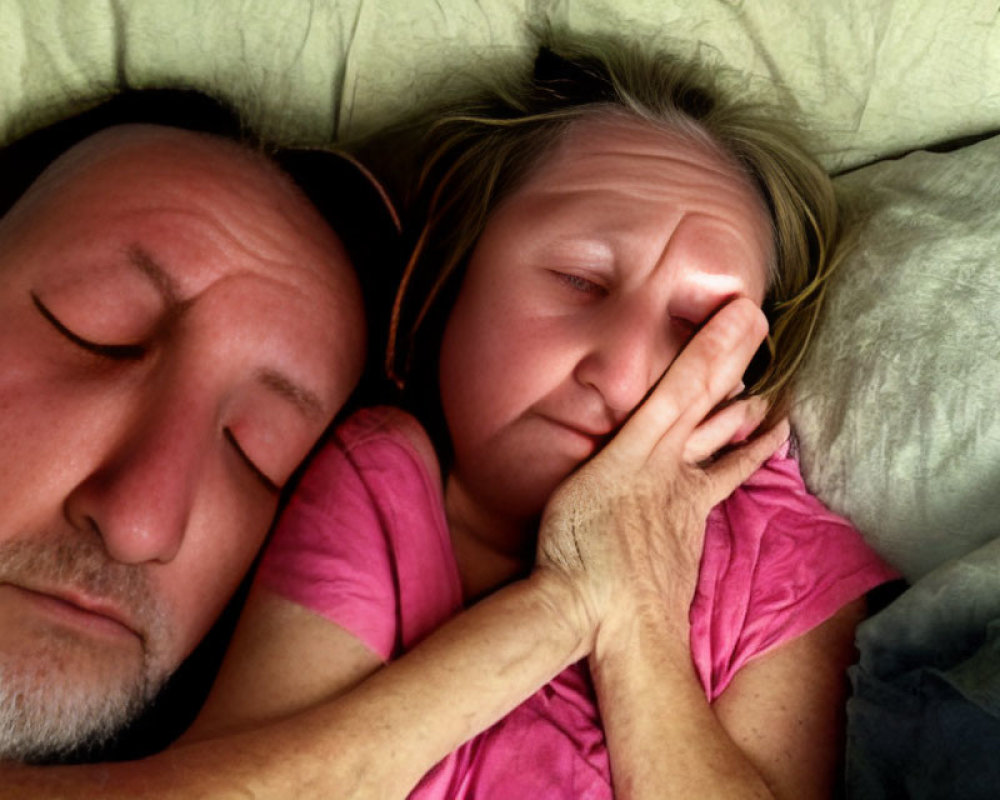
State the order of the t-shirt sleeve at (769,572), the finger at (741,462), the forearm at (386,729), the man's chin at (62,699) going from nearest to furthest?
the forearm at (386,729) → the man's chin at (62,699) → the t-shirt sleeve at (769,572) → the finger at (741,462)

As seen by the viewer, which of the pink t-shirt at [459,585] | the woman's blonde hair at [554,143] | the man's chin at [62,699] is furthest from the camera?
the woman's blonde hair at [554,143]

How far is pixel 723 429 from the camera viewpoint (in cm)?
129

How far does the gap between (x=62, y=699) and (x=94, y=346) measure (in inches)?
15.1

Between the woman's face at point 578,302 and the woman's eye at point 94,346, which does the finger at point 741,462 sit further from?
the woman's eye at point 94,346

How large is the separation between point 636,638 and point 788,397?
488 mm

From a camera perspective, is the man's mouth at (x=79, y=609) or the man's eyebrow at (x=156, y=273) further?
the man's eyebrow at (x=156, y=273)

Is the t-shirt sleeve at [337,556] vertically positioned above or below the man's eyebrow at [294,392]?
below

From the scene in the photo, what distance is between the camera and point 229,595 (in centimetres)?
116

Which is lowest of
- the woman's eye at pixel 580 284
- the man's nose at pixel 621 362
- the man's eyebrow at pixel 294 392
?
the man's eyebrow at pixel 294 392

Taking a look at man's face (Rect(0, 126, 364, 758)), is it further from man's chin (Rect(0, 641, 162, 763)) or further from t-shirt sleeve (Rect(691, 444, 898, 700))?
t-shirt sleeve (Rect(691, 444, 898, 700))

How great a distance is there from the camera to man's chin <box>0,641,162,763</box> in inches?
36.4

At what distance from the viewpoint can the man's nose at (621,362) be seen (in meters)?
1.13

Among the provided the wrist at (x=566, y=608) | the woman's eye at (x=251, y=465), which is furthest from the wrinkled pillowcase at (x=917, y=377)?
the woman's eye at (x=251, y=465)

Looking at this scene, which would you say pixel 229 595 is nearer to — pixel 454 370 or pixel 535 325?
pixel 454 370
